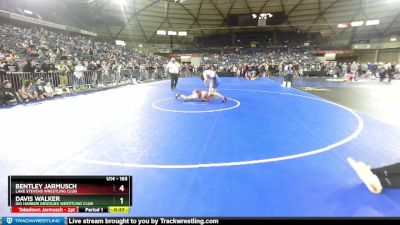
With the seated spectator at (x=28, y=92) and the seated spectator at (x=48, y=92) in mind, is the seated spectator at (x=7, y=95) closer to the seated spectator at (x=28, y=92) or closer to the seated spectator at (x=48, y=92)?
the seated spectator at (x=28, y=92)

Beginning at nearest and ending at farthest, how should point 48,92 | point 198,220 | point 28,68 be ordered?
point 198,220
point 48,92
point 28,68

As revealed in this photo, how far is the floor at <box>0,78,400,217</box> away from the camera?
10.3 feet

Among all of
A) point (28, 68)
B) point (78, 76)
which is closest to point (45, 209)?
point (28, 68)

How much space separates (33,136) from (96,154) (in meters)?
2.17

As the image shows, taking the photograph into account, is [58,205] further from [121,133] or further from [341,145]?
[341,145]

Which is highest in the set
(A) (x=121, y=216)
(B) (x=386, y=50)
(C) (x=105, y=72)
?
(B) (x=386, y=50)

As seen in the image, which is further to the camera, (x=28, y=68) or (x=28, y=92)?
(x=28, y=68)

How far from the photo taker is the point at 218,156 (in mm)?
4652

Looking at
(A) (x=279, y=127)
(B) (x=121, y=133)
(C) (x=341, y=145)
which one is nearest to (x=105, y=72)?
(B) (x=121, y=133)

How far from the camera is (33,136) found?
597 cm
